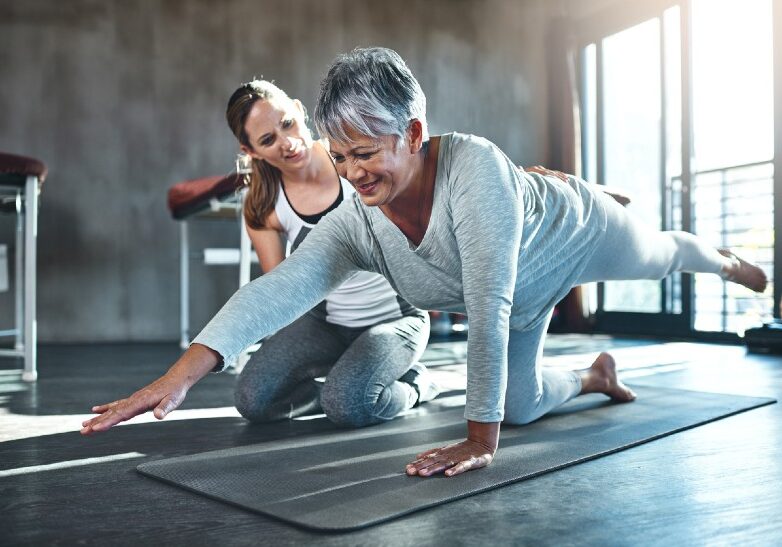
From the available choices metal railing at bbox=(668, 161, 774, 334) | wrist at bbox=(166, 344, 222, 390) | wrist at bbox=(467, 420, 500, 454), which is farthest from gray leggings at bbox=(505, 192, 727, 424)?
metal railing at bbox=(668, 161, 774, 334)

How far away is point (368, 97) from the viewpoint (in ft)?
3.79

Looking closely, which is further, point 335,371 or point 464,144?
point 335,371

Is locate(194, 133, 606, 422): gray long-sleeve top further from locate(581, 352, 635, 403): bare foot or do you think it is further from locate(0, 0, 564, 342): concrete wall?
locate(0, 0, 564, 342): concrete wall

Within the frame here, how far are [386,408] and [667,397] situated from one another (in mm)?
827

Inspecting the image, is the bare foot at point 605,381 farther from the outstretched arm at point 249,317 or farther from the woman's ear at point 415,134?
the woman's ear at point 415,134

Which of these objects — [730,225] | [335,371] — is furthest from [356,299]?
[730,225]

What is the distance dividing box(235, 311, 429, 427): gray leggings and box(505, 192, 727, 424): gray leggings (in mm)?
302

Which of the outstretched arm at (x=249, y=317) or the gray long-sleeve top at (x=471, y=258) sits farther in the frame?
the gray long-sleeve top at (x=471, y=258)

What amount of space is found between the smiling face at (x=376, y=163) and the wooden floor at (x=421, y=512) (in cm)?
52

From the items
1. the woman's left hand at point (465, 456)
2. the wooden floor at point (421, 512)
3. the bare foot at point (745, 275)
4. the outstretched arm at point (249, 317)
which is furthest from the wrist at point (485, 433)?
the bare foot at point (745, 275)

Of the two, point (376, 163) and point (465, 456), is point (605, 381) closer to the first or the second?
point (465, 456)

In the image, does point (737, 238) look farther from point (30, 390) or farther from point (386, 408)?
point (30, 390)

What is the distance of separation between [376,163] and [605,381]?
3.43 ft

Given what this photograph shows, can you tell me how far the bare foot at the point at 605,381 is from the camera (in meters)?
1.89
